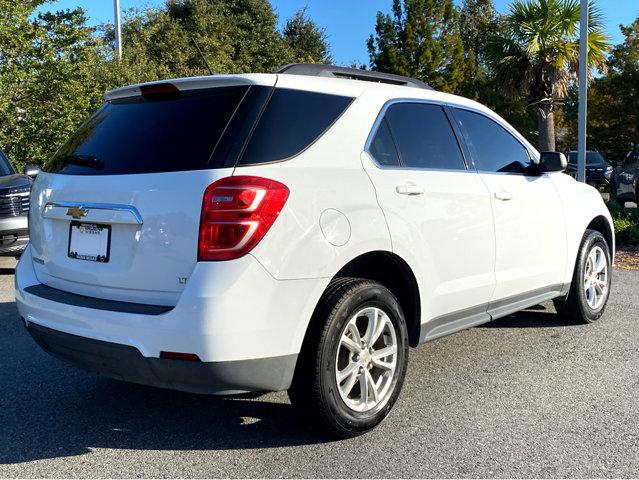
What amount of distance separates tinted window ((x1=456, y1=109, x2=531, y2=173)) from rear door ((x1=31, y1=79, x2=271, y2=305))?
5.83 feet

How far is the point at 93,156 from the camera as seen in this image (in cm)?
344

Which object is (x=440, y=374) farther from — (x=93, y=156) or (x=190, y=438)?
(x=93, y=156)

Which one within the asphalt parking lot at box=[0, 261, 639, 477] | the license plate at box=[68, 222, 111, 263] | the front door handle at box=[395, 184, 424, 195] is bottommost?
the asphalt parking lot at box=[0, 261, 639, 477]

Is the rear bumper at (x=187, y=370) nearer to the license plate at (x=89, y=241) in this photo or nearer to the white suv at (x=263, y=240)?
the white suv at (x=263, y=240)

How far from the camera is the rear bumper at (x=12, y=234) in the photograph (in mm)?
8336

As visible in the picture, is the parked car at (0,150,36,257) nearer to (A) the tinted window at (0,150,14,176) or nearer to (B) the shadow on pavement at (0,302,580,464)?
(A) the tinted window at (0,150,14,176)

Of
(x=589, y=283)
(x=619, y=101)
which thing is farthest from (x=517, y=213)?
(x=619, y=101)

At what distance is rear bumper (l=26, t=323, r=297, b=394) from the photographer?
291 centimetres

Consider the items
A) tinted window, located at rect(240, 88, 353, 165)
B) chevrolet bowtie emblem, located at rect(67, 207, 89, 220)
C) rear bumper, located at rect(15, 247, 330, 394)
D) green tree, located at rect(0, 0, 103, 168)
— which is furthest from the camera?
green tree, located at rect(0, 0, 103, 168)

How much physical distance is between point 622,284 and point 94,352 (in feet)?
20.9

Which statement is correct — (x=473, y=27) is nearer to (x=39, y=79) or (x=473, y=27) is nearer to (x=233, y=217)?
(x=39, y=79)

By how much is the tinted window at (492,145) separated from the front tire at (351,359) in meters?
1.45

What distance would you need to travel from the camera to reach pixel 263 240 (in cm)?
291

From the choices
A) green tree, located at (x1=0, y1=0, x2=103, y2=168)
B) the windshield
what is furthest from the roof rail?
the windshield
